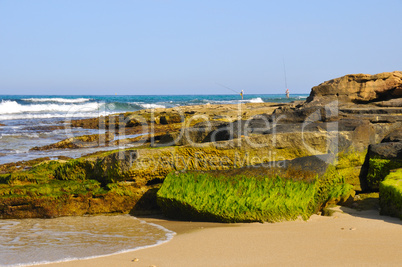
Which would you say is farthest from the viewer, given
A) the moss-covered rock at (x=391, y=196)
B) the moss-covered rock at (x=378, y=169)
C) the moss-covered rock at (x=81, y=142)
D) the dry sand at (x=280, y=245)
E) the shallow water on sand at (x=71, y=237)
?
the moss-covered rock at (x=81, y=142)

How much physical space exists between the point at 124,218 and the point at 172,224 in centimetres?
75

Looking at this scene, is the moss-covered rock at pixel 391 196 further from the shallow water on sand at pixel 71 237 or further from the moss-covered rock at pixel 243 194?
the shallow water on sand at pixel 71 237

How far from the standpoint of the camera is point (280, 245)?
4.26m

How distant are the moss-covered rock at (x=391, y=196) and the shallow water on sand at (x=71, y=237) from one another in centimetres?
274

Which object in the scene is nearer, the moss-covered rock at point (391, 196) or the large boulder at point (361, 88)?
the moss-covered rock at point (391, 196)

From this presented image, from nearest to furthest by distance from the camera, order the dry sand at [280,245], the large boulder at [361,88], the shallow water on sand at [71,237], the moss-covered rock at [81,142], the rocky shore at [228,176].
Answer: the dry sand at [280,245]
the shallow water on sand at [71,237]
the rocky shore at [228,176]
the large boulder at [361,88]
the moss-covered rock at [81,142]

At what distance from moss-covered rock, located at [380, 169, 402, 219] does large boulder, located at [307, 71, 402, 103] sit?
5.82 m

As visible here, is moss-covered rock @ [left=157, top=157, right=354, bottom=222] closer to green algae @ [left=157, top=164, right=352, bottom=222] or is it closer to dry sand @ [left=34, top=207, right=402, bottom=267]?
green algae @ [left=157, top=164, right=352, bottom=222]

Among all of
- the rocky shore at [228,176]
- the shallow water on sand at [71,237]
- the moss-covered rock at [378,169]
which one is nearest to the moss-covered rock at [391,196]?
the rocky shore at [228,176]

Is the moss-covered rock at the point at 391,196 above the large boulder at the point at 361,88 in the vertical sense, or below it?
below

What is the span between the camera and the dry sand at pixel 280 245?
378 cm

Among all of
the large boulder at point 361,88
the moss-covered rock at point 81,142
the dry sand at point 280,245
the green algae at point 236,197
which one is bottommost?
the moss-covered rock at point 81,142

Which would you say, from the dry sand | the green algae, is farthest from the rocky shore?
the dry sand

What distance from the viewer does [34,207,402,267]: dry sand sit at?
3783 millimetres
